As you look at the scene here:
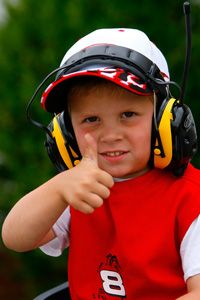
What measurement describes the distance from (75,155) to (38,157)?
68.2 inches

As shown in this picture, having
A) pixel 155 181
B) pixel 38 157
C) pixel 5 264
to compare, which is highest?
pixel 155 181

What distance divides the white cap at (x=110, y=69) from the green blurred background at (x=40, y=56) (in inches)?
56.4

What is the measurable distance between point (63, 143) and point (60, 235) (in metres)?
0.35

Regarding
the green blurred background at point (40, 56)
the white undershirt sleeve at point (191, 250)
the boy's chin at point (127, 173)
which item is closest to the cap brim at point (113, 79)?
the boy's chin at point (127, 173)

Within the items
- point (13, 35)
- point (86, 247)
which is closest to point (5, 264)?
point (13, 35)

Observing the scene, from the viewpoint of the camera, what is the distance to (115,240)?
2168 millimetres

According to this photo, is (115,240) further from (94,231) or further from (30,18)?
(30,18)

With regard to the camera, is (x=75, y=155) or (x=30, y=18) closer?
(x=75, y=155)

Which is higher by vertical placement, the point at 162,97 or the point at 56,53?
the point at 162,97

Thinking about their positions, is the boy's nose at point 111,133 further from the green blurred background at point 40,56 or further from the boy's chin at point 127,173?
the green blurred background at point 40,56

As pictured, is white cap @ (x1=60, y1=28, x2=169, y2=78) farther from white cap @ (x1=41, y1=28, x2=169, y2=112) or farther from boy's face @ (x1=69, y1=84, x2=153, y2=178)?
boy's face @ (x1=69, y1=84, x2=153, y2=178)

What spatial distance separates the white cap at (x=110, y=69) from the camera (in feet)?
6.35

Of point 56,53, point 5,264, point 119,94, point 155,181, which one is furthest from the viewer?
point 5,264

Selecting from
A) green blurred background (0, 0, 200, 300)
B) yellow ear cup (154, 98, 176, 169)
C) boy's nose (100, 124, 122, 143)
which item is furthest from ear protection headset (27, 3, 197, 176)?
green blurred background (0, 0, 200, 300)
